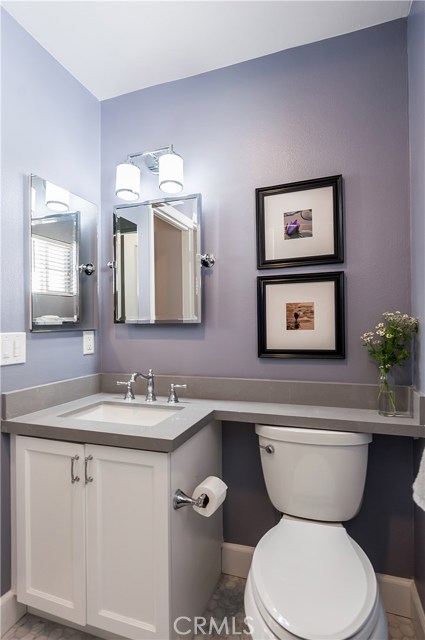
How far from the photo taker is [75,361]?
1.74 metres

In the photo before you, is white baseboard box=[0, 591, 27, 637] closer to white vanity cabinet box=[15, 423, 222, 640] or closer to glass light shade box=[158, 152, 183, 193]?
white vanity cabinet box=[15, 423, 222, 640]

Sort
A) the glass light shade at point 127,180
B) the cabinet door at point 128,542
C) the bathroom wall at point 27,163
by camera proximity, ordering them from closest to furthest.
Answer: the cabinet door at point 128,542 → the bathroom wall at point 27,163 → the glass light shade at point 127,180

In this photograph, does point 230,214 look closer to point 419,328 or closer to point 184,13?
point 184,13

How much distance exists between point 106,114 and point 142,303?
42.6 inches

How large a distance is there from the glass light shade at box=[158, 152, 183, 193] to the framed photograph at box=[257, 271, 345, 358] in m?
0.61

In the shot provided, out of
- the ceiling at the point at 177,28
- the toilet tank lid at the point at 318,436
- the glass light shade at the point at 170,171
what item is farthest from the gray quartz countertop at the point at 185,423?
the ceiling at the point at 177,28

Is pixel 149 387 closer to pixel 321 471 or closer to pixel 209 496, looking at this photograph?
pixel 209 496

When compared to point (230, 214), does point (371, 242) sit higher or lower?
lower

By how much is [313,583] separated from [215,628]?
623 mm

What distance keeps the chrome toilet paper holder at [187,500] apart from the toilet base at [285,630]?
302mm

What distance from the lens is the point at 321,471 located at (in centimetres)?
131

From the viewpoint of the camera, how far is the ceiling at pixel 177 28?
1399 mm

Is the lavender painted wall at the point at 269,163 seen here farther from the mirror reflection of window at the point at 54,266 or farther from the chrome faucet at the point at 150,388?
the mirror reflection of window at the point at 54,266

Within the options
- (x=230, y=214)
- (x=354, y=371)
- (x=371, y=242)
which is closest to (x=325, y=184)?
→ (x=371, y=242)
